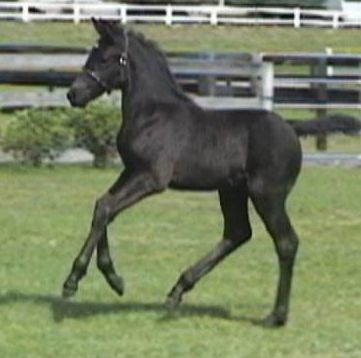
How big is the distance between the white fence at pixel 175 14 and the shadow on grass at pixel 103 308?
37.9m

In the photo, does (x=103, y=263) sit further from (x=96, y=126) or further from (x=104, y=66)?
(x=96, y=126)

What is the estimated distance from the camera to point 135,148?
32.6ft

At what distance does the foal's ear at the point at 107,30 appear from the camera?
9852 millimetres

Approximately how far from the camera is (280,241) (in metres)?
10.1

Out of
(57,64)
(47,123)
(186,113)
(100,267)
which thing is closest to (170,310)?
(100,267)

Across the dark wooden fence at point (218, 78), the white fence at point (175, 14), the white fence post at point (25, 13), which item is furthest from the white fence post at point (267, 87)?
the white fence post at point (25, 13)

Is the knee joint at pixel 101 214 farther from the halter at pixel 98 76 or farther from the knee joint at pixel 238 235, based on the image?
the knee joint at pixel 238 235

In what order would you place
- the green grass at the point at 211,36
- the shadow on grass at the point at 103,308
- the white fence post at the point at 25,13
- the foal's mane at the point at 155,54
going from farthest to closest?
the white fence post at the point at 25,13, the green grass at the point at 211,36, the shadow on grass at the point at 103,308, the foal's mane at the point at 155,54

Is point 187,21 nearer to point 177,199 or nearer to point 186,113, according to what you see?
point 177,199

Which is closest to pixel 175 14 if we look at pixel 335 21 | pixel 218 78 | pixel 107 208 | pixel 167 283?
pixel 335 21

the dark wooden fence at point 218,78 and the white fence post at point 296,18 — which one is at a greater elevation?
the dark wooden fence at point 218,78

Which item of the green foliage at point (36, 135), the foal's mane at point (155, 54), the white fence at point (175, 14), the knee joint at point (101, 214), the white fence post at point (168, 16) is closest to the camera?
the knee joint at point (101, 214)

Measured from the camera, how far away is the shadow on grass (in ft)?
33.5

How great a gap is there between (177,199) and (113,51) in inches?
287
